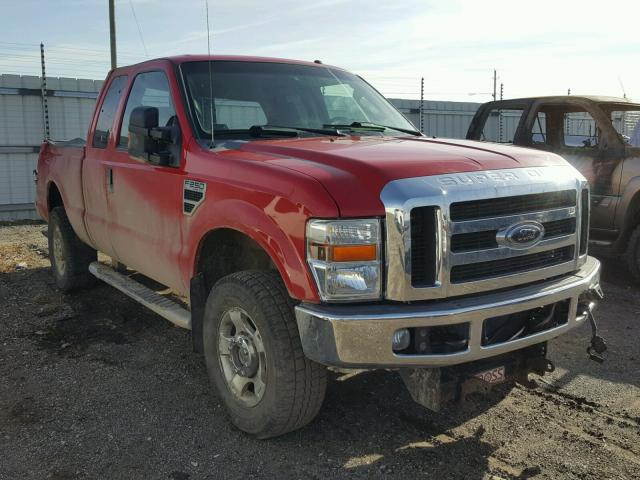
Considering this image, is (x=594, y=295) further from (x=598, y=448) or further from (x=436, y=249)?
(x=436, y=249)

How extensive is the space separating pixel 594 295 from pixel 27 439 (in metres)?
3.27

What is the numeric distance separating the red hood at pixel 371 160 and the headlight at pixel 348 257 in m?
0.07

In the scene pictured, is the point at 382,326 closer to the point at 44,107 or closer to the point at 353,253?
the point at 353,253

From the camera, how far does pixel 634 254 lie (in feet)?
21.7

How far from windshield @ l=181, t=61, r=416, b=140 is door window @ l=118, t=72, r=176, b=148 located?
7.7 inches

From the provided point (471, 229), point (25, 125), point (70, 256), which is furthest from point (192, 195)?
point (25, 125)

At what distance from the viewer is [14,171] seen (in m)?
12.6

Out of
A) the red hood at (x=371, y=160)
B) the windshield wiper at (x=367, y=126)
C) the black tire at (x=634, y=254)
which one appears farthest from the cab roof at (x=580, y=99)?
the red hood at (x=371, y=160)

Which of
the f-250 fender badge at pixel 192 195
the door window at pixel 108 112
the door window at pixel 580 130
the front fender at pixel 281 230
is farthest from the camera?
the door window at pixel 580 130

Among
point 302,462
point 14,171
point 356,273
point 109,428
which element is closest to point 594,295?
point 356,273

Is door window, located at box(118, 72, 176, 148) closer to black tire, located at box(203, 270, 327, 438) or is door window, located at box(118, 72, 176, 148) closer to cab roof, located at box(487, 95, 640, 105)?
black tire, located at box(203, 270, 327, 438)

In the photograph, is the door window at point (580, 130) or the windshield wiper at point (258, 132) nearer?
the windshield wiper at point (258, 132)

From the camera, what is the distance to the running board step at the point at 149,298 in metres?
4.02

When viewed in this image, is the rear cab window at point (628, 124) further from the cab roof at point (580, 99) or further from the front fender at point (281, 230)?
the front fender at point (281, 230)
